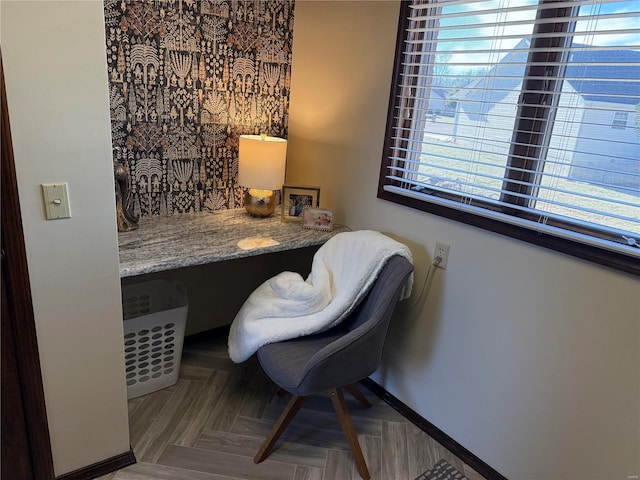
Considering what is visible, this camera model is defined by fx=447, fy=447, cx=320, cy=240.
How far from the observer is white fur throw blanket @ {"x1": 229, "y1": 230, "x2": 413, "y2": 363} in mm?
1866

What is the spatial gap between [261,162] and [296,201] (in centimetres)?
30

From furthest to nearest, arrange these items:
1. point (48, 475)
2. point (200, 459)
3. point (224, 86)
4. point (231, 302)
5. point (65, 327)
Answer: point (231, 302) → point (224, 86) → point (200, 459) → point (48, 475) → point (65, 327)

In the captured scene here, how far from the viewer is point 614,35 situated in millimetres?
1351

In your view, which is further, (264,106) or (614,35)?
(264,106)

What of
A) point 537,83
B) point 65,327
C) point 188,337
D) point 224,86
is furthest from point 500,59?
point 188,337

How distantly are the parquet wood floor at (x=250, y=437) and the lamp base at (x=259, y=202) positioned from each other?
2.90ft

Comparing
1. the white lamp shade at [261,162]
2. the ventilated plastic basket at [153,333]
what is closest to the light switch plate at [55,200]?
the ventilated plastic basket at [153,333]

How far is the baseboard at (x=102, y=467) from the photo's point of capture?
1.67m

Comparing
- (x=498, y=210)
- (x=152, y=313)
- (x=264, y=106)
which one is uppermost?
(x=264, y=106)

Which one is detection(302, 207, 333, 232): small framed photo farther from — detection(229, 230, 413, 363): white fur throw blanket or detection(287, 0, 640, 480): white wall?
detection(229, 230, 413, 363): white fur throw blanket

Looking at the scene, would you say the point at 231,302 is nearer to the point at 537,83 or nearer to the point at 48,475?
the point at 48,475

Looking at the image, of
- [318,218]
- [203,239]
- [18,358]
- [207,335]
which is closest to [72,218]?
[18,358]

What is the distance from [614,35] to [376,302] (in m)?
1.18

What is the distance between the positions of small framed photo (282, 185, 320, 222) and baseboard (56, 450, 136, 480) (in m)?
1.31
